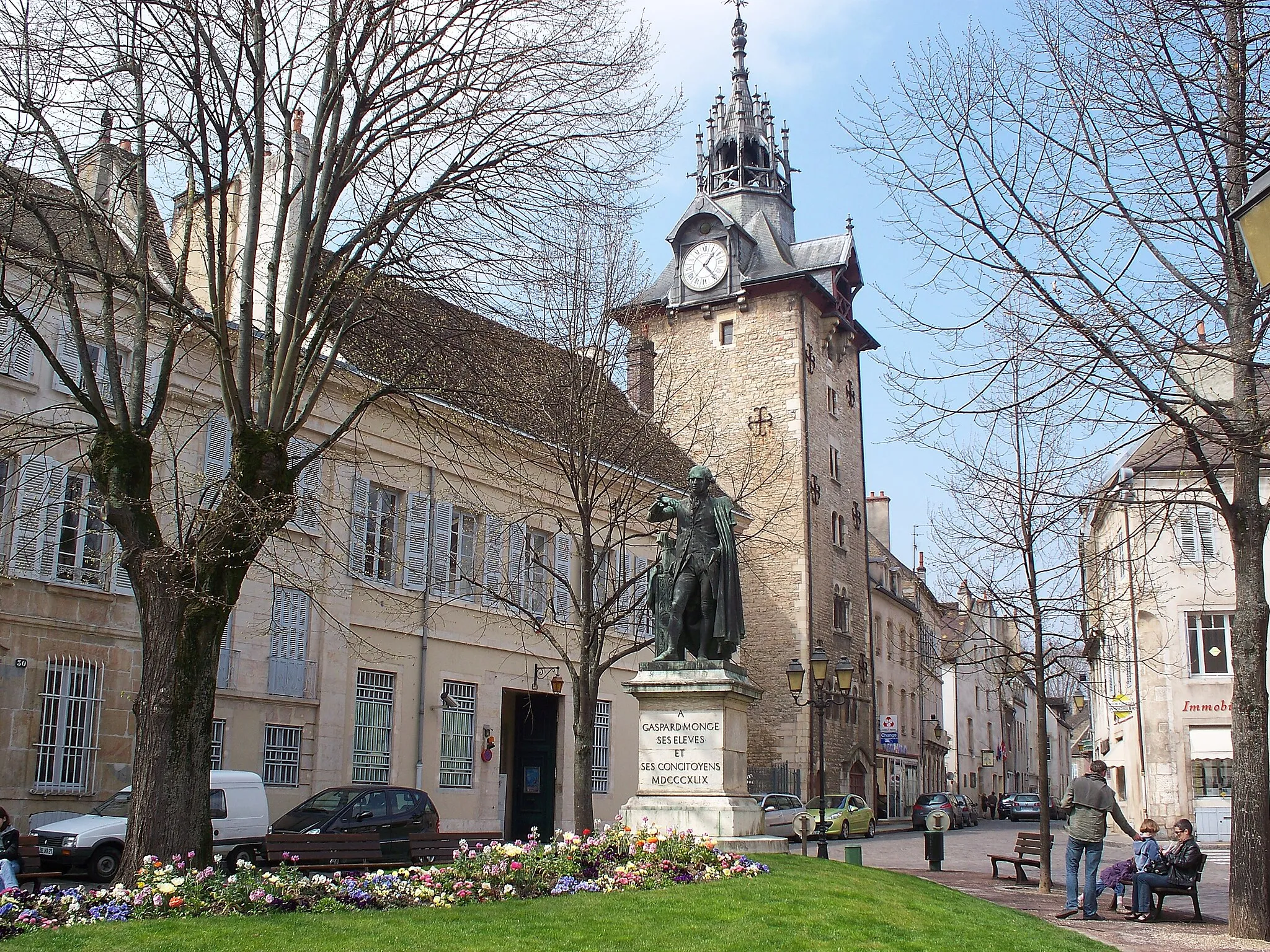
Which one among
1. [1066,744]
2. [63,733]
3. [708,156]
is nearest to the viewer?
[63,733]

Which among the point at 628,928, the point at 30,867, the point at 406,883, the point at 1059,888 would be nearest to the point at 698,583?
the point at 406,883

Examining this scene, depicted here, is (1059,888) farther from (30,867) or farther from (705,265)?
(705,265)

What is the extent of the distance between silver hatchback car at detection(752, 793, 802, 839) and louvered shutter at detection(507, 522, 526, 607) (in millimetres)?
8010

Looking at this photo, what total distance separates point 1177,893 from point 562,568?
623 inches

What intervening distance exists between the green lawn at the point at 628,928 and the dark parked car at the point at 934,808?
107ft

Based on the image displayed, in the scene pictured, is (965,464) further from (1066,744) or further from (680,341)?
(1066,744)

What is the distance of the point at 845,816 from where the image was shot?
32938 millimetres

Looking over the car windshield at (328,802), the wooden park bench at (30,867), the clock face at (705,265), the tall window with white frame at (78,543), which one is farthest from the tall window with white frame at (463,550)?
the clock face at (705,265)

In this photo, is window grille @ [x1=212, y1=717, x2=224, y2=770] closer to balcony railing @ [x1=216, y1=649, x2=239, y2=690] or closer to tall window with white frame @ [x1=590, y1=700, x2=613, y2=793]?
balcony railing @ [x1=216, y1=649, x2=239, y2=690]

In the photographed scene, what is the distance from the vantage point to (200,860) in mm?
10875

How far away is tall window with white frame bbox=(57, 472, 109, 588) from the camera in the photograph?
18062 millimetres

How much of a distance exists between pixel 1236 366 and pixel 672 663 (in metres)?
6.32

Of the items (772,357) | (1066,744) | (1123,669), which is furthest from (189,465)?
(1066,744)

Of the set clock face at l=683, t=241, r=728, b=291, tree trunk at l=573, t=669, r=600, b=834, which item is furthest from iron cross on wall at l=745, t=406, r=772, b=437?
tree trunk at l=573, t=669, r=600, b=834
